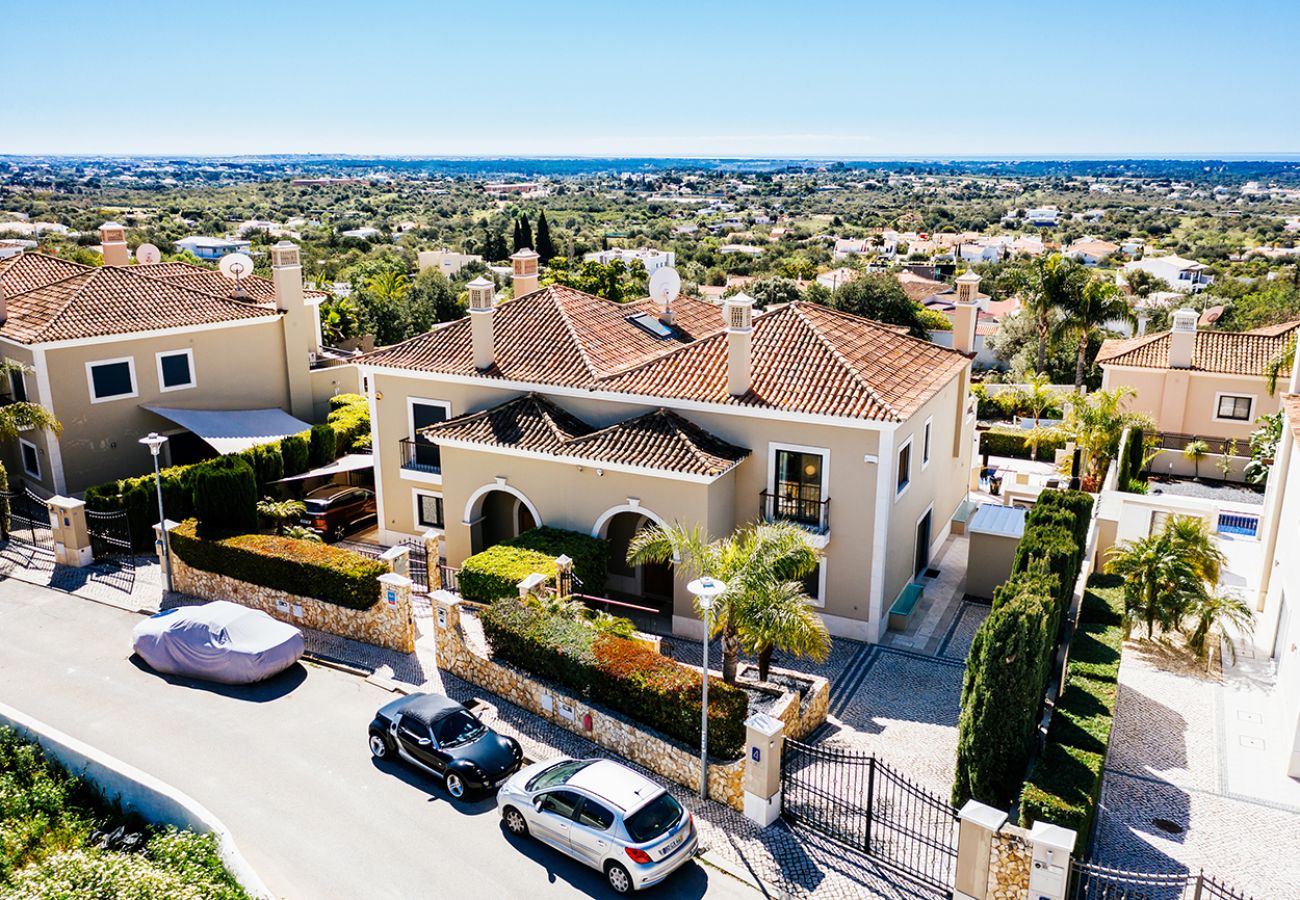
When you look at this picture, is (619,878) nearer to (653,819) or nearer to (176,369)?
(653,819)

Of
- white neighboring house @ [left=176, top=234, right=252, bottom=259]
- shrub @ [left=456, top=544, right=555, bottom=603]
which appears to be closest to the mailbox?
shrub @ [left=456, top=544, right=555, bottom=603]

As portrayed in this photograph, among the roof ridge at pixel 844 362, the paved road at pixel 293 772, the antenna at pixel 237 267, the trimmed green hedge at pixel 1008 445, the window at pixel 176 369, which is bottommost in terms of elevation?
the trimmed green hedge at pixel 1008 445

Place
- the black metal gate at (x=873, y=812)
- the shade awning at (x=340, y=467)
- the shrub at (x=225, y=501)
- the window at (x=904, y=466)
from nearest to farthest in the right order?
the black metal gate at (x=873, y=812), the window at (x=904, y=466), the shrub at (x=225, y=501), the shade awning at (x=340, y=467)

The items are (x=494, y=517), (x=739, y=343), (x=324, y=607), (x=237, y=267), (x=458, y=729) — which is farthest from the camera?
(x=237, y=267)

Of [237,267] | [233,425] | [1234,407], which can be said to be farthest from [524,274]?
[1234,407]

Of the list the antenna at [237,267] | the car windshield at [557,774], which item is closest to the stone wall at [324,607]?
the car windshield at [557,774]

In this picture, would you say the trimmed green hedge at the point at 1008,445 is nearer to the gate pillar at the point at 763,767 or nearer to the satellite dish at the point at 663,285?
the satellite dish at the point at 663,285

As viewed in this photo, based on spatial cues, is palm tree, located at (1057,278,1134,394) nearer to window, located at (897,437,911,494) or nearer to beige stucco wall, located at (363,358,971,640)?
beige stucco wall, located at (363,358,971,640)
